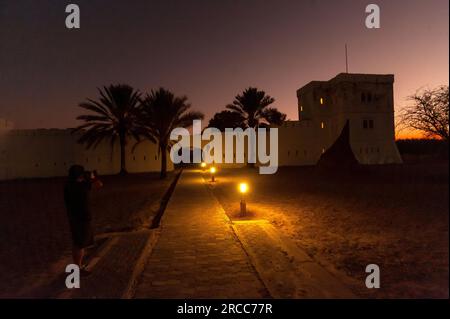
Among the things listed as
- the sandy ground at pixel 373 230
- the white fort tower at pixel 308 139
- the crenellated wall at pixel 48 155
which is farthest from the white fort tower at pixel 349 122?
the sandy ground at pixel 373 230

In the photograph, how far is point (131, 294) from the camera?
406 cm

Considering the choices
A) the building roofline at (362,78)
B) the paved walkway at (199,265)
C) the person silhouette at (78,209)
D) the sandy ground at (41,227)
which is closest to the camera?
the paved walkway at (199,265)

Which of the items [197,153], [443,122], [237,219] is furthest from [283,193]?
[197,153]

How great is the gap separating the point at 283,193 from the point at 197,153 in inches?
1340

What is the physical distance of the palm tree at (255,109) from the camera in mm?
29500

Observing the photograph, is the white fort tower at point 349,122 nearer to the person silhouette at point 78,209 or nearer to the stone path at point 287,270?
the stone path at point 287,270

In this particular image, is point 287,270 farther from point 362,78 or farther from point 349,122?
point 362,78

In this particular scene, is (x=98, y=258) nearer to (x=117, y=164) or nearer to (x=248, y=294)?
(x=248, y=294)

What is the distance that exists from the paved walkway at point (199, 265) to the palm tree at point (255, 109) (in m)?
22.4

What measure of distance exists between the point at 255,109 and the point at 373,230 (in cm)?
2377

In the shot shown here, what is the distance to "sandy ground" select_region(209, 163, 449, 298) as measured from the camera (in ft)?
14.0

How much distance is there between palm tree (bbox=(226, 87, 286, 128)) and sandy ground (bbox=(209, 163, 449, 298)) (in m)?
17.6

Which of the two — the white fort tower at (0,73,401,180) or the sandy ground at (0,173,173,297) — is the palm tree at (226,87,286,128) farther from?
the sandy ground at (0,173,173,297)

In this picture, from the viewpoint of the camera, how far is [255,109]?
29859mm
